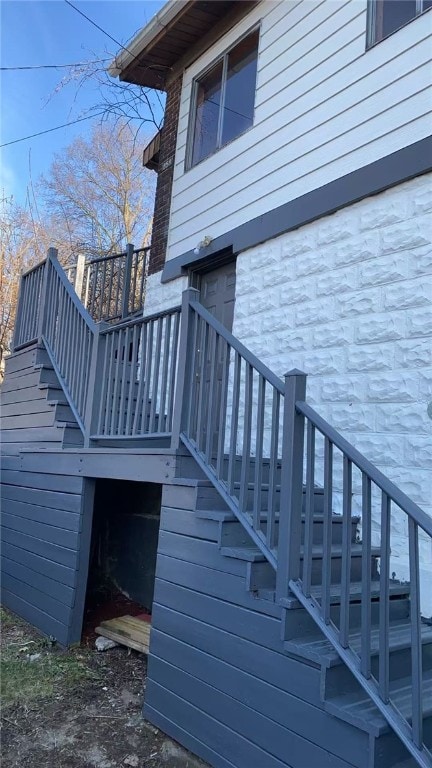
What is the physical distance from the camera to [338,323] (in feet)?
13.9

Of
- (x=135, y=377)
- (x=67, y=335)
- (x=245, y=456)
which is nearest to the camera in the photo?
(x=245, y=456)

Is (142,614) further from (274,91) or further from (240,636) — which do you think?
(274,91)

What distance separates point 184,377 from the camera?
3.65 meters

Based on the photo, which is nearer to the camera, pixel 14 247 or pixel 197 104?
pixel 197 104

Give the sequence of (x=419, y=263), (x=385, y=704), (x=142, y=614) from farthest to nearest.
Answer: (x=142, y=614), (x=419, y=263), (x=385, y=704)

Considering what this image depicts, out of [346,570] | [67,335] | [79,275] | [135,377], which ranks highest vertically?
[79,275]

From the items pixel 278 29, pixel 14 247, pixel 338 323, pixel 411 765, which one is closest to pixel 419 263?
pixel 338 323

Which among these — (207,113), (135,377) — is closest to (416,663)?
(135,377)

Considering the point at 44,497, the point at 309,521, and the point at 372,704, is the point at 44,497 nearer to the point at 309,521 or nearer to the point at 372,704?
the point at 309,521

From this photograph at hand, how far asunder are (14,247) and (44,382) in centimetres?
1029

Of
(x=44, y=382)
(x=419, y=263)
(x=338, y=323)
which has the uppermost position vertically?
(x=419, y=263)

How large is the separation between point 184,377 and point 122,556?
3015 mm

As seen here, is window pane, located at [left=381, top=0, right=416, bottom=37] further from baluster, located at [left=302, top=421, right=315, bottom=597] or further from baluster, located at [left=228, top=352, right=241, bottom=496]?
baluster, located at [left=302, top=421, right=315, bottom=597]

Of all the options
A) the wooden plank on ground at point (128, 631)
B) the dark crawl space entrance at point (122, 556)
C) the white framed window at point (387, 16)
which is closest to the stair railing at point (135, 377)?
the dark crawl space entrance at point (122, 556)
